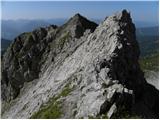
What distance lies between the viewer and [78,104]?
37.0 metres

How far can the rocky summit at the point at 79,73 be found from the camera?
35341 mm

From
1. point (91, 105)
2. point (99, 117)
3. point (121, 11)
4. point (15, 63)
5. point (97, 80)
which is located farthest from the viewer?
point (15, 63)

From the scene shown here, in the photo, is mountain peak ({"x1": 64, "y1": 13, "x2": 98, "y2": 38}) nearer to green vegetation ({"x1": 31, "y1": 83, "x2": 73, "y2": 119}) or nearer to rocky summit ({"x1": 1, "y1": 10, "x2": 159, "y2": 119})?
rocky summit ({"x1": 1, "y1": 10, "x2": 159, "y2": 119})

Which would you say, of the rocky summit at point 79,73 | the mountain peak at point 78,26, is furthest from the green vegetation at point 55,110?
the mountain peak at point 78,26

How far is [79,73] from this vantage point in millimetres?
48156

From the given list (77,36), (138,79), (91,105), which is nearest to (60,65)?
(77,36)

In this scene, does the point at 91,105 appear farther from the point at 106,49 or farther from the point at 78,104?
the point at 106,49

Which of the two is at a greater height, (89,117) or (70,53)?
(89,117)

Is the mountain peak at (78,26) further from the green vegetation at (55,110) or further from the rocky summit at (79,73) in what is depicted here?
the green vegetation at (55,110)

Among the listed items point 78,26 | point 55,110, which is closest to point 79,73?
point 55,110

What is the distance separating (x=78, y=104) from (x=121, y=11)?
1209 inches

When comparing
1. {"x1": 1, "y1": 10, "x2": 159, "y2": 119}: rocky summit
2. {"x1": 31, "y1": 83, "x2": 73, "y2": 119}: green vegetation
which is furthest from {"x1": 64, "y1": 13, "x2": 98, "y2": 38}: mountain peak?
{"x1": 31, "y1": 83, "x2": 73, "y2": 119}: green vegetation

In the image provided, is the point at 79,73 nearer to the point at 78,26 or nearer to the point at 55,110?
the point at 55,110

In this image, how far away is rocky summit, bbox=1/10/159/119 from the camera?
1391 inches
